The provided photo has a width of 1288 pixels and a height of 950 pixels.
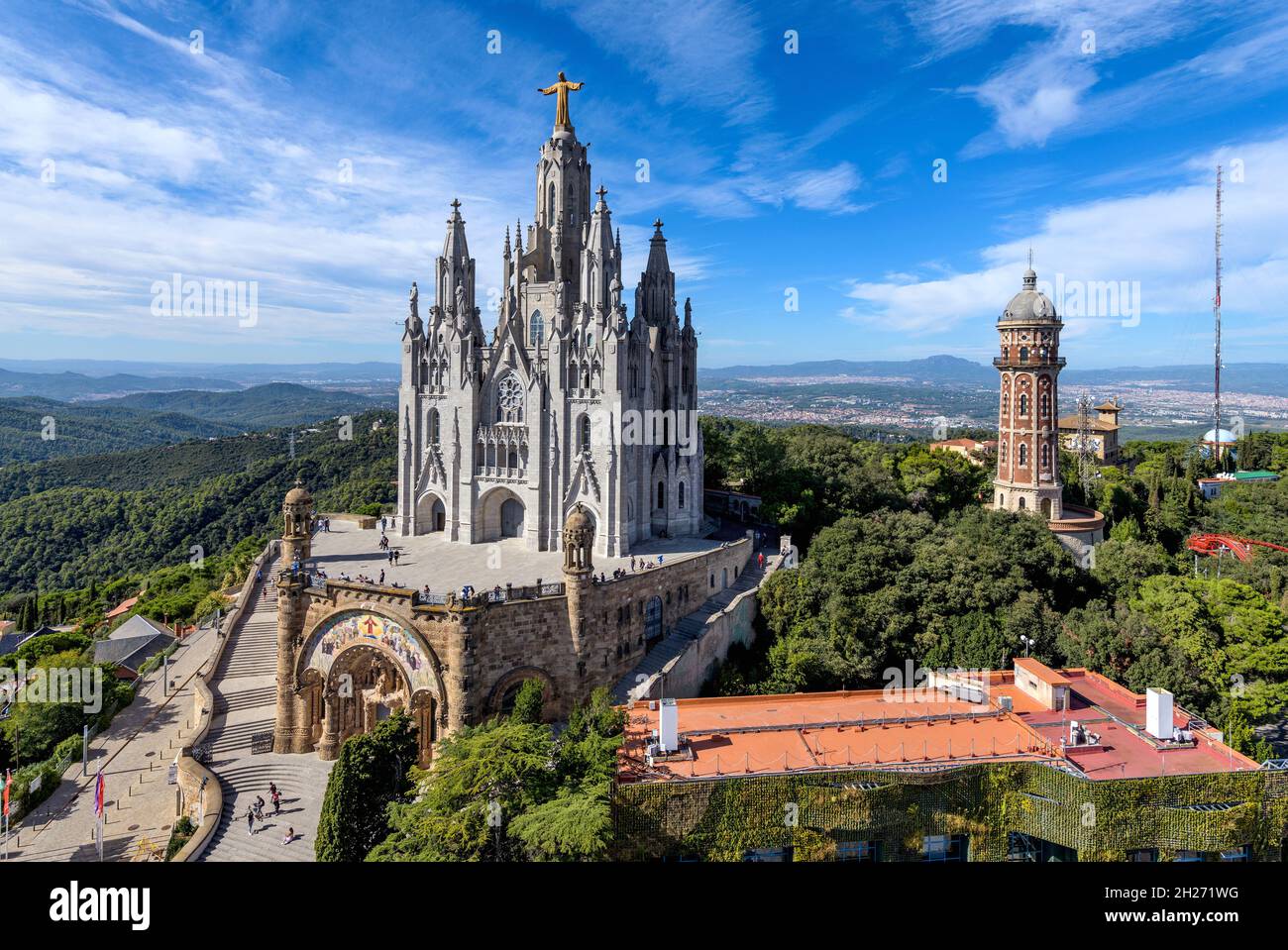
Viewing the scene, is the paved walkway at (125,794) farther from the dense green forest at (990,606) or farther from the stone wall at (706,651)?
the dense green forest at (990,606)

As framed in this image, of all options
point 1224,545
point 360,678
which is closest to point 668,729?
point 360,678

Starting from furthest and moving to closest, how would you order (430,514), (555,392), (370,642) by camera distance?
1. (430,514)
2. (555,392)
3. (370,642)

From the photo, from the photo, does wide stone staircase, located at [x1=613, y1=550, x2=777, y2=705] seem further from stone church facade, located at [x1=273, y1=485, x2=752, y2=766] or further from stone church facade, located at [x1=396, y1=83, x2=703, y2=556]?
stone church facade, located at [x1=396, y1=83, x2=703, y2=556]

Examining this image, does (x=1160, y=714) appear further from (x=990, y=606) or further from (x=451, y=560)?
(x=451, y=560)

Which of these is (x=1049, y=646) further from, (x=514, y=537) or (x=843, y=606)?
(x=514, y=537)
